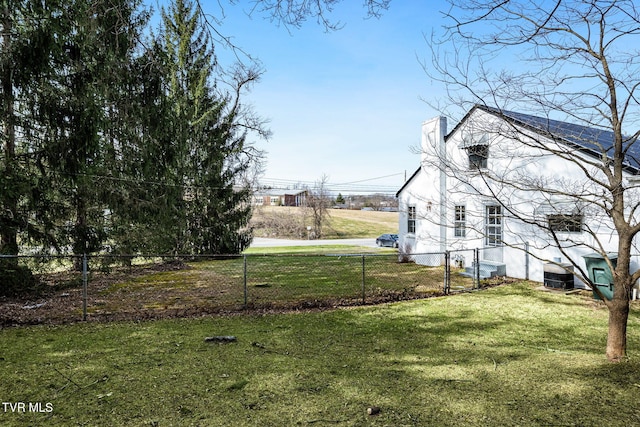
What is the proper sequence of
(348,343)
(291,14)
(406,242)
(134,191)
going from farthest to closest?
(406,242), (134,191), (348,343), (291,14)

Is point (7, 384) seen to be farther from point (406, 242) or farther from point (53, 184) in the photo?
point (406, 242)

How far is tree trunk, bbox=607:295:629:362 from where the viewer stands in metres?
4.13

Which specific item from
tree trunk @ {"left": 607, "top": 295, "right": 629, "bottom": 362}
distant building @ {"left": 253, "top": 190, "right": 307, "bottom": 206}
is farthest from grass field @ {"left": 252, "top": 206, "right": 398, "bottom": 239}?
tree trunk @ {"left": 607, "top": 295, "right": 629, "bottom": 362}

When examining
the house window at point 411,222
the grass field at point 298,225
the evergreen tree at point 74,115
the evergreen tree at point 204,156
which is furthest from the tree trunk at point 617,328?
the grass field at point 298,225

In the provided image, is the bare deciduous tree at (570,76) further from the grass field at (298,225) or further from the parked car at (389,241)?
the grass field at (298,225)

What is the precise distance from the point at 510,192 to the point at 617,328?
21.9ft

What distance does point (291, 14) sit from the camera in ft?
10.7

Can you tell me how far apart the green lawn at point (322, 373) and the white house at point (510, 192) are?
1.53m

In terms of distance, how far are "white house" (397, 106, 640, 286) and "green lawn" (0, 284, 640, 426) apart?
1535mm

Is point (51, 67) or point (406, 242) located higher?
point (51, 67)

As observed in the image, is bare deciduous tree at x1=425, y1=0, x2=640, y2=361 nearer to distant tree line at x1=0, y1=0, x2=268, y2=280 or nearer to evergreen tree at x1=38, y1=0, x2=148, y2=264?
distant tree line at x1=0, y1=0, x2=268, y2=280

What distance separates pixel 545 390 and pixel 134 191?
36.4ft

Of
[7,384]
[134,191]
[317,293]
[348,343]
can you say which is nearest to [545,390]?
[348,343]

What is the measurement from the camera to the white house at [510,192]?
206 inches
